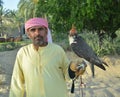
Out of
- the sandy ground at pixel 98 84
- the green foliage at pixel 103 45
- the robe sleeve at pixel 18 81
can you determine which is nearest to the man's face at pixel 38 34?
the robe sleeve at pixel 18 81

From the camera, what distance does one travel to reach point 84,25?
16.5 metres

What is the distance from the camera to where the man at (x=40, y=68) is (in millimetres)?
3463

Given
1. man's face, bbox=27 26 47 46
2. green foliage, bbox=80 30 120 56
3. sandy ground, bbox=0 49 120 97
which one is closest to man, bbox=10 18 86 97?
man's face, bbox=27 26 47 46

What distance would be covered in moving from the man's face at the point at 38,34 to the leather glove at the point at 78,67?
0.37 metres

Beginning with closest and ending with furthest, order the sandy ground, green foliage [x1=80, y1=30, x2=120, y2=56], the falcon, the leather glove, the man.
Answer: the leather glove
the man
the falcon
the sandy ground
green foliage [x1=80, y1=30, x2=120, y2=56]

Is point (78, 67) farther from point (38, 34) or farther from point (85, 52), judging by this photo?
point (85, 52)

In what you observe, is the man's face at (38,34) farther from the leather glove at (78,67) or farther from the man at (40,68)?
the leather glove at (78,67)

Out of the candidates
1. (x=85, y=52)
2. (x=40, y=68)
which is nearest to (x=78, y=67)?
(x=40, y=68)

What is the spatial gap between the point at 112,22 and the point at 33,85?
42.6 feet

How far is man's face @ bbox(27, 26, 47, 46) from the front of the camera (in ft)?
11.4

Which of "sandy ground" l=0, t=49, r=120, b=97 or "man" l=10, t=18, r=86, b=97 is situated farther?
"sandy ground" l=0, t=49, r=120, b=97

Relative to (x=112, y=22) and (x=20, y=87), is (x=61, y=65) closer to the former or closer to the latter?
(x=20, y=87)

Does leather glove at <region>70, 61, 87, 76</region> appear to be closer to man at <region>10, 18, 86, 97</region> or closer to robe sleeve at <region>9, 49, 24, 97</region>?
man at <region>10, 18, 86, 97</region>

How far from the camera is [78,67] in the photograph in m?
3.35
